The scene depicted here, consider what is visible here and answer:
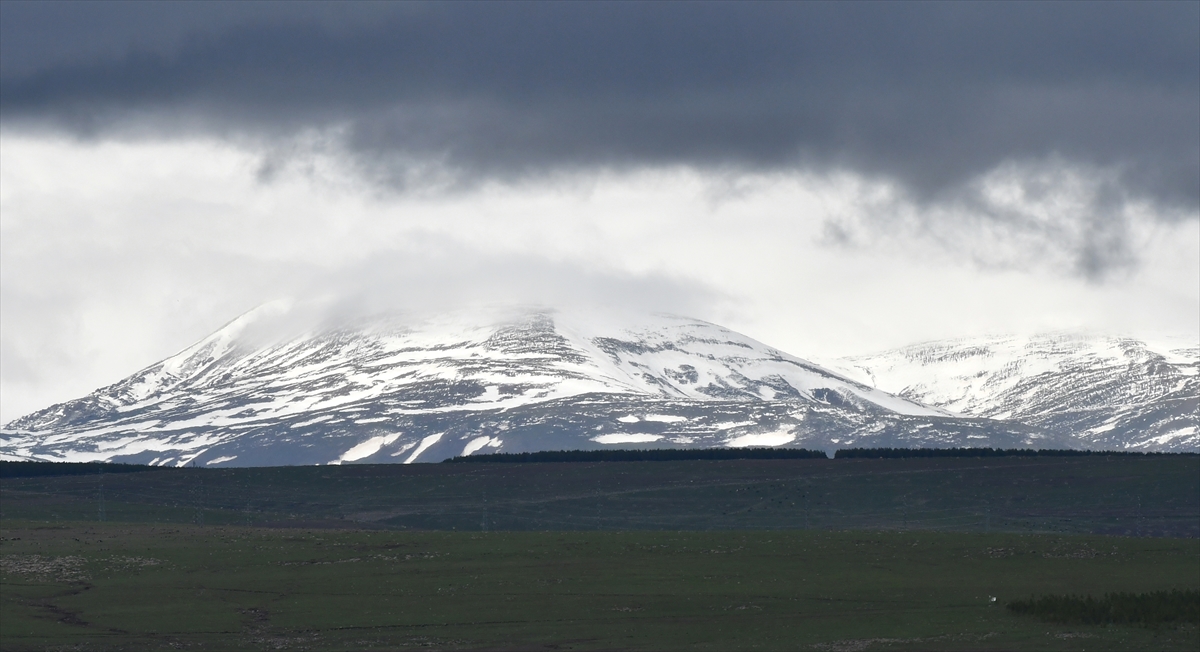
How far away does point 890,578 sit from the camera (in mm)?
128375

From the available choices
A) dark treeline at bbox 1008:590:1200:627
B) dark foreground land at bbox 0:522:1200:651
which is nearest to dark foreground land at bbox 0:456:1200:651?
dark foreground land at bbox 0:522:1200:651

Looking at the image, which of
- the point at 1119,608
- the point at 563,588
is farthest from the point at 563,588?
the point at 1119,608

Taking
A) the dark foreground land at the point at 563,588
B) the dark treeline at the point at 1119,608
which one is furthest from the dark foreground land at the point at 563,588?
the dark treeline at the point at 1119,608

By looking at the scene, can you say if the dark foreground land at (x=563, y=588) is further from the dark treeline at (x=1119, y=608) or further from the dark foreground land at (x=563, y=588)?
the dark treeline at (x=1119, y=608)

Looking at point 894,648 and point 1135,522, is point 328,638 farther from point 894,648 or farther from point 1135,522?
point 1135,522

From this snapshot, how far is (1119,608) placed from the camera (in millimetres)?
108438

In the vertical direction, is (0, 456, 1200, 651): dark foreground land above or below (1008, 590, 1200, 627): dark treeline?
above

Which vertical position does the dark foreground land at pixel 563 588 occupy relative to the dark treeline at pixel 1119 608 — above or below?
above

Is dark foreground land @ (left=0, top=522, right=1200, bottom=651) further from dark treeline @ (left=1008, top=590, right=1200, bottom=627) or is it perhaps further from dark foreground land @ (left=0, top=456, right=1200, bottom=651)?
dark treeline @ (left=1008, top=590, right=1200, bottom=627)

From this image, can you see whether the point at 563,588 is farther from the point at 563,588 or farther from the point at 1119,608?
the point at 1119,608

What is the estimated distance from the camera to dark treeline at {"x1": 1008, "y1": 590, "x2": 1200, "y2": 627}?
106 m

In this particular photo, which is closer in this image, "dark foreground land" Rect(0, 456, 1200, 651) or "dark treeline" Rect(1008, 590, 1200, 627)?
"dark foreground land" Rect(0, 456, 1200, 651)

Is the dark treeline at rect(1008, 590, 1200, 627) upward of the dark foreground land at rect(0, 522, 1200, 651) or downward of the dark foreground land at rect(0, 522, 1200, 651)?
downward

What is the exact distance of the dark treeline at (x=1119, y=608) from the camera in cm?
10575
